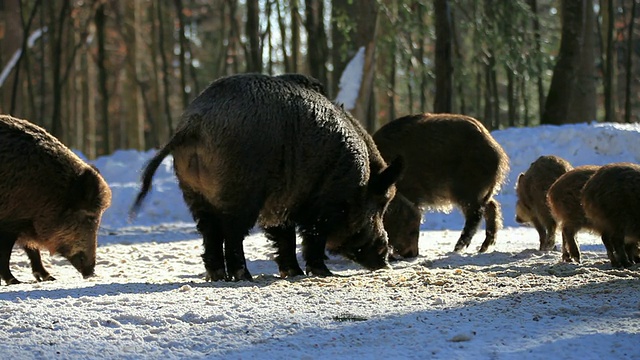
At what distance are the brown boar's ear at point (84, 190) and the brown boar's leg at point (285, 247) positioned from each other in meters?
1.84

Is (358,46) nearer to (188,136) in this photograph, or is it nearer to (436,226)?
(436,226)

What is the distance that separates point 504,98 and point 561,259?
122 feet

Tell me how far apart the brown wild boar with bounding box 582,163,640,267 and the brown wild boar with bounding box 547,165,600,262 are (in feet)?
2.19

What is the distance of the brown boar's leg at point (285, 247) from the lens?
29.8 feet

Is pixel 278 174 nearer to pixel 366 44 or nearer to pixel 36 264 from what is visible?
pixel 36 264

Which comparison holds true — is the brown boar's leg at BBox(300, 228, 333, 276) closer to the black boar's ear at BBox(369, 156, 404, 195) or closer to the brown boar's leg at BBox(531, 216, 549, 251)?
the black boar's ear at BBox(369, 156, 404, 195)

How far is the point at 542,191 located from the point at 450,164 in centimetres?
117

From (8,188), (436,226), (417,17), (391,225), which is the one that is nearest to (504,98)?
(417,17)

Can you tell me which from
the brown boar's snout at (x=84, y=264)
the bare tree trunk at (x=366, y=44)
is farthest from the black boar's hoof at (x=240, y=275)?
the bare tree trunk at (x=366, y=44)

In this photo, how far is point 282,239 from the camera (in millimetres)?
9164

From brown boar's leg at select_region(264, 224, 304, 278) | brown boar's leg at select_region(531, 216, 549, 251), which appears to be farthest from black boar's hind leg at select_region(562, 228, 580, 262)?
brown boar's leg at select_region(264, 224, 304, 278)

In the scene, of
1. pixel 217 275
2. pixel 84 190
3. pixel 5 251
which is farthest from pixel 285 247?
pixel 5 251

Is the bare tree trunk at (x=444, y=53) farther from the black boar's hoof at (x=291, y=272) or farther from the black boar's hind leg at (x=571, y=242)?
the black boar's hoof at (x=291, y=272)

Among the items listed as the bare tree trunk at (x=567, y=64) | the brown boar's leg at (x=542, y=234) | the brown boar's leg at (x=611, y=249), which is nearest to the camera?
the brown boar's leg at (x=611, y=249)
